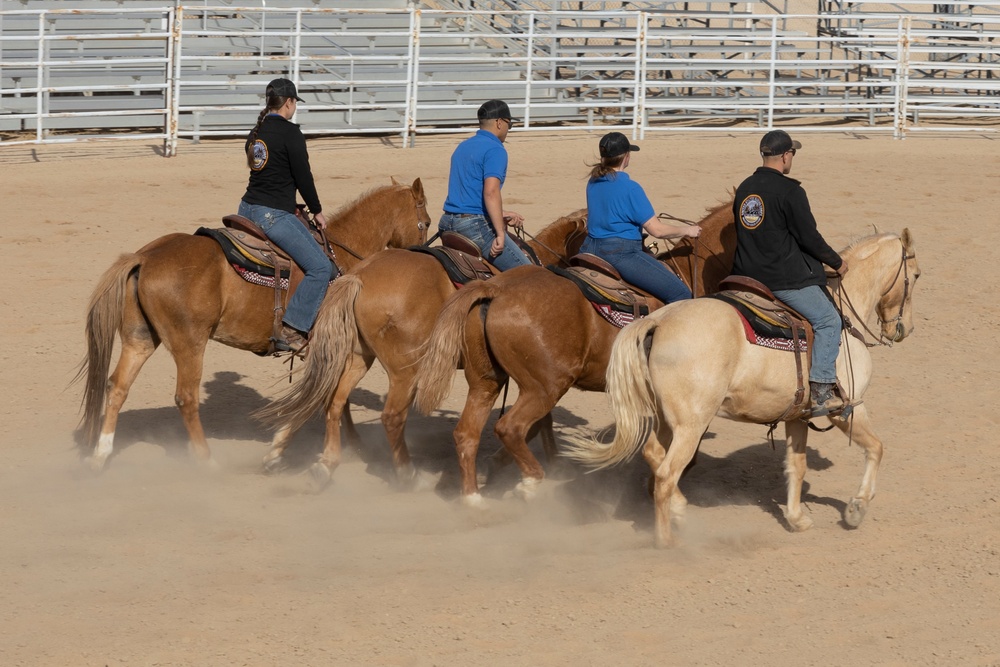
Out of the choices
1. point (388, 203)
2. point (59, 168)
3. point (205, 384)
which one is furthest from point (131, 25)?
point (388, 203)

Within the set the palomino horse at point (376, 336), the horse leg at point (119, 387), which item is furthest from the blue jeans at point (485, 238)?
the horse leg at point (119, 387)

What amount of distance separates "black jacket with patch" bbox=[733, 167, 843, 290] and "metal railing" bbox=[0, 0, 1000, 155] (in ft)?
35.3

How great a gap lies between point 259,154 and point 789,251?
3542 mm

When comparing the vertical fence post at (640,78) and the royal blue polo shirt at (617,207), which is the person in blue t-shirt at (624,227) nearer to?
the royal blue polo shirt at (617,207)

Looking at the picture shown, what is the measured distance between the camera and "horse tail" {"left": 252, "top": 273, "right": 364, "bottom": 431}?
23.5ft

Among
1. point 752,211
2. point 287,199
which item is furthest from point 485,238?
point 752,211

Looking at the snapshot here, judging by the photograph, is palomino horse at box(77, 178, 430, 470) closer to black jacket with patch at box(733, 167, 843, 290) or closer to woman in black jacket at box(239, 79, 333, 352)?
woman in black jacket at box(239, 79, 333, 352)

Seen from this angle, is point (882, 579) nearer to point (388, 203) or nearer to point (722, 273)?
point (722, 273)

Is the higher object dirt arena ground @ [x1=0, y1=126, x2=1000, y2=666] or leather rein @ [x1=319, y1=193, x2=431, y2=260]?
leather rein @ [x1=319, y1=193, x2=431, y2=260]

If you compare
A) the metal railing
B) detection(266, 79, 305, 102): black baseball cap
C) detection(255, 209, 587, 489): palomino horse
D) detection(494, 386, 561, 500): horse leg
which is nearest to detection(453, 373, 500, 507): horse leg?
detection(494, 386, 561, 500): horse leg

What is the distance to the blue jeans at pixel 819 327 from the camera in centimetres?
659

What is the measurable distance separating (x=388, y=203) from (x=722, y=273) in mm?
2531

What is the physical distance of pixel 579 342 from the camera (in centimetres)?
689

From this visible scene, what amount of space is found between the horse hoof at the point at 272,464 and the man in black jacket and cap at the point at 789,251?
3357 mm
